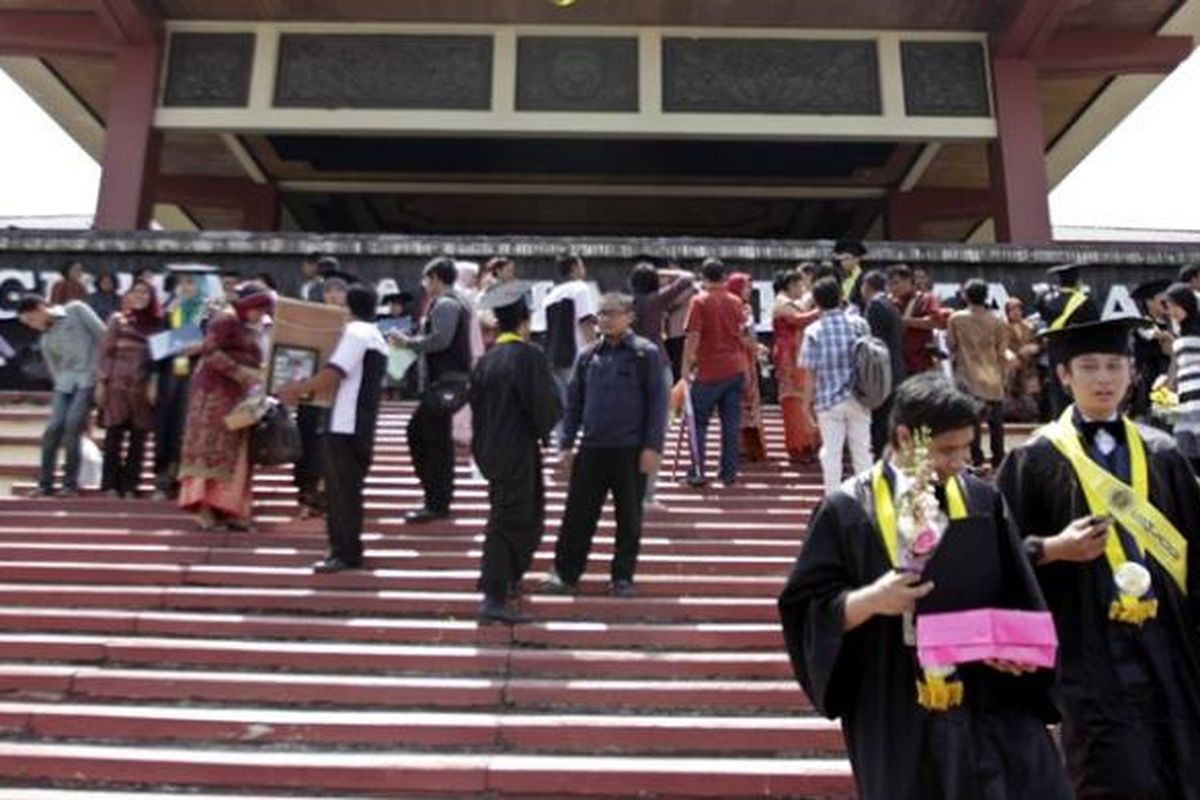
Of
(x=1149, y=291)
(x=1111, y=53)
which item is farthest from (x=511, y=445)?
(x=1111, y=53)

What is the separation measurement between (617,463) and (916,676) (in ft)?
9.37

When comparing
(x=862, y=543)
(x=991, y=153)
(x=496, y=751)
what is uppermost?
(x=991, y=153)

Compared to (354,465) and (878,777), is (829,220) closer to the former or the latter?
(354,465)

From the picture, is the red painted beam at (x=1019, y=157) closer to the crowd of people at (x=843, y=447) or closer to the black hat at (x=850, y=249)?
the crowd of people at (x=843, y=447)

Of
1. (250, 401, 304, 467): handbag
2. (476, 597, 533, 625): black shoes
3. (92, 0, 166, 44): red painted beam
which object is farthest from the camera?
(92, 0, 166, 44): red painted beam

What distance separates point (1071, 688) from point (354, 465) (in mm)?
3548

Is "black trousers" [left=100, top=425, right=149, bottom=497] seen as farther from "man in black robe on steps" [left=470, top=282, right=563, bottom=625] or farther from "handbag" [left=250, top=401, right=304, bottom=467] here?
"man in black robe on steps" [left=470, top=282, right=563, bottom=625]

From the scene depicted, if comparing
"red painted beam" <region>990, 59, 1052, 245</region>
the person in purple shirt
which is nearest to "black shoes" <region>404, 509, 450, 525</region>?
the person in purple shirt

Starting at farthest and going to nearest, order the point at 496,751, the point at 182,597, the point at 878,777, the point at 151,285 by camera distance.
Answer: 1. the point at 151,285
2. the point at 182,597
3. the point at 496,751
4. the point at 878,777

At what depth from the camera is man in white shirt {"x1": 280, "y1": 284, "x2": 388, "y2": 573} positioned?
5180 millimetres

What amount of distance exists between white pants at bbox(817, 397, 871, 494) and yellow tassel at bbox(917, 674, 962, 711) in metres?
3.93

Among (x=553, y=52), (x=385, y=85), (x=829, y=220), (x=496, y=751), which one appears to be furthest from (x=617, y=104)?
(x=496, y=751)

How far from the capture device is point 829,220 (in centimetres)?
1923

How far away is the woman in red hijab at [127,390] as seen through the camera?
6684mm
